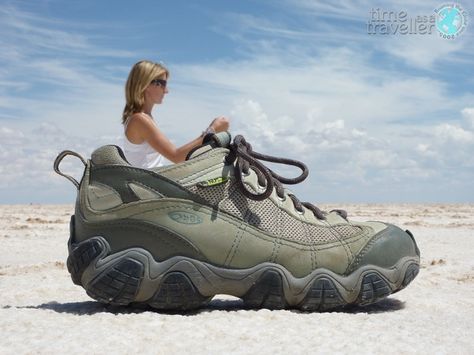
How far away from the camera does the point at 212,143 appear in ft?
8.97

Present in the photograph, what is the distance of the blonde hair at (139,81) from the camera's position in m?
3.59

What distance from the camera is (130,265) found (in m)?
2.51

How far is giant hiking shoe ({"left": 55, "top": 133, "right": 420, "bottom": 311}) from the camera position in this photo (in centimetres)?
254

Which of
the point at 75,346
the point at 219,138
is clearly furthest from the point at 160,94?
the point at 75,346

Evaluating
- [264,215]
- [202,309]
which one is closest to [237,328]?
[202,309]

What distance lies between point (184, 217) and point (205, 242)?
0.13 meters

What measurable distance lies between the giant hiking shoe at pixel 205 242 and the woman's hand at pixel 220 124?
0.88 feet

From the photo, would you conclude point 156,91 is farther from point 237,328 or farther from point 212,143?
point 237,328

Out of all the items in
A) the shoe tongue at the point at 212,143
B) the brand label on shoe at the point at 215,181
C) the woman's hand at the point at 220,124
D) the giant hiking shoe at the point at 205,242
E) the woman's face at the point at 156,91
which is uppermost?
the woman's face at the point at 156,91

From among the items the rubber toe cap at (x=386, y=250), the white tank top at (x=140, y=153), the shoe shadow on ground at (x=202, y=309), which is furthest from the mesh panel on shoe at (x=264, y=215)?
the white tank top at (x=140, y=153)

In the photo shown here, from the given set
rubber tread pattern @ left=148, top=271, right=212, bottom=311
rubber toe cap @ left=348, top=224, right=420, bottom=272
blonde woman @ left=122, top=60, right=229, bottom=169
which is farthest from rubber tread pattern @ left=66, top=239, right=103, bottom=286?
rubber toe cap @ left=348, top=224, right=420, bottom=272

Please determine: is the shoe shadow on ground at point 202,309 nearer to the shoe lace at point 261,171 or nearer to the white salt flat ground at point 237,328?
the white salt flat ground at point 237,328

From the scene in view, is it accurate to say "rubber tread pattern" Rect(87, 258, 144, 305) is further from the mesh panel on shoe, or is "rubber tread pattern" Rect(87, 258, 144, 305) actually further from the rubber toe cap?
the rubber toe cap

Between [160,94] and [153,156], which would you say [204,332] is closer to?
[153,156]
